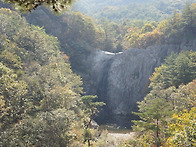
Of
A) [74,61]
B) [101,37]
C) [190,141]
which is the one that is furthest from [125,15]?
[190,141]

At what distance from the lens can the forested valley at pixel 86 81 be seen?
12.1 m

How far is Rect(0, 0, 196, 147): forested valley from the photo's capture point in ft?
39.6

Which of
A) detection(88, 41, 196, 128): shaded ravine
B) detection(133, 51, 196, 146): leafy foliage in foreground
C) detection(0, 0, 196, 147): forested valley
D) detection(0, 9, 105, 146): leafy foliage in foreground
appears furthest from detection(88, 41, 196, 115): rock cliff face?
detection(0, 9, 105, 146): leafy foliage in foreground

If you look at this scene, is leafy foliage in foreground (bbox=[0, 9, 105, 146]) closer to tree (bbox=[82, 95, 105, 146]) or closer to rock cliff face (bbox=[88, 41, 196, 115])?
tree (bbox=[82, 95, 105, 146])

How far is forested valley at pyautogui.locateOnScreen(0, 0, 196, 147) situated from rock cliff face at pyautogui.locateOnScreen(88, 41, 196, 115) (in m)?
0.22

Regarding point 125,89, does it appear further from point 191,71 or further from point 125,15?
point 125,15

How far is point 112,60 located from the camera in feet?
137

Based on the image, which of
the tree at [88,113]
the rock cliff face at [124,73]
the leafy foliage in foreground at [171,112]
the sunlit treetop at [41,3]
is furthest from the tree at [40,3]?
the rock cliff face at [124,73]

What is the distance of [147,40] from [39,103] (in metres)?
31.5

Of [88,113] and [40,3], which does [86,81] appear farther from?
[40,3]

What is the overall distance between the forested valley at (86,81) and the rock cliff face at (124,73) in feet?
0.72

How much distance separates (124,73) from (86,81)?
30.0ft

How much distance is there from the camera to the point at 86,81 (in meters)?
39.3

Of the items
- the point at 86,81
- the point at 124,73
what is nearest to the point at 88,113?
the point at 86,81
